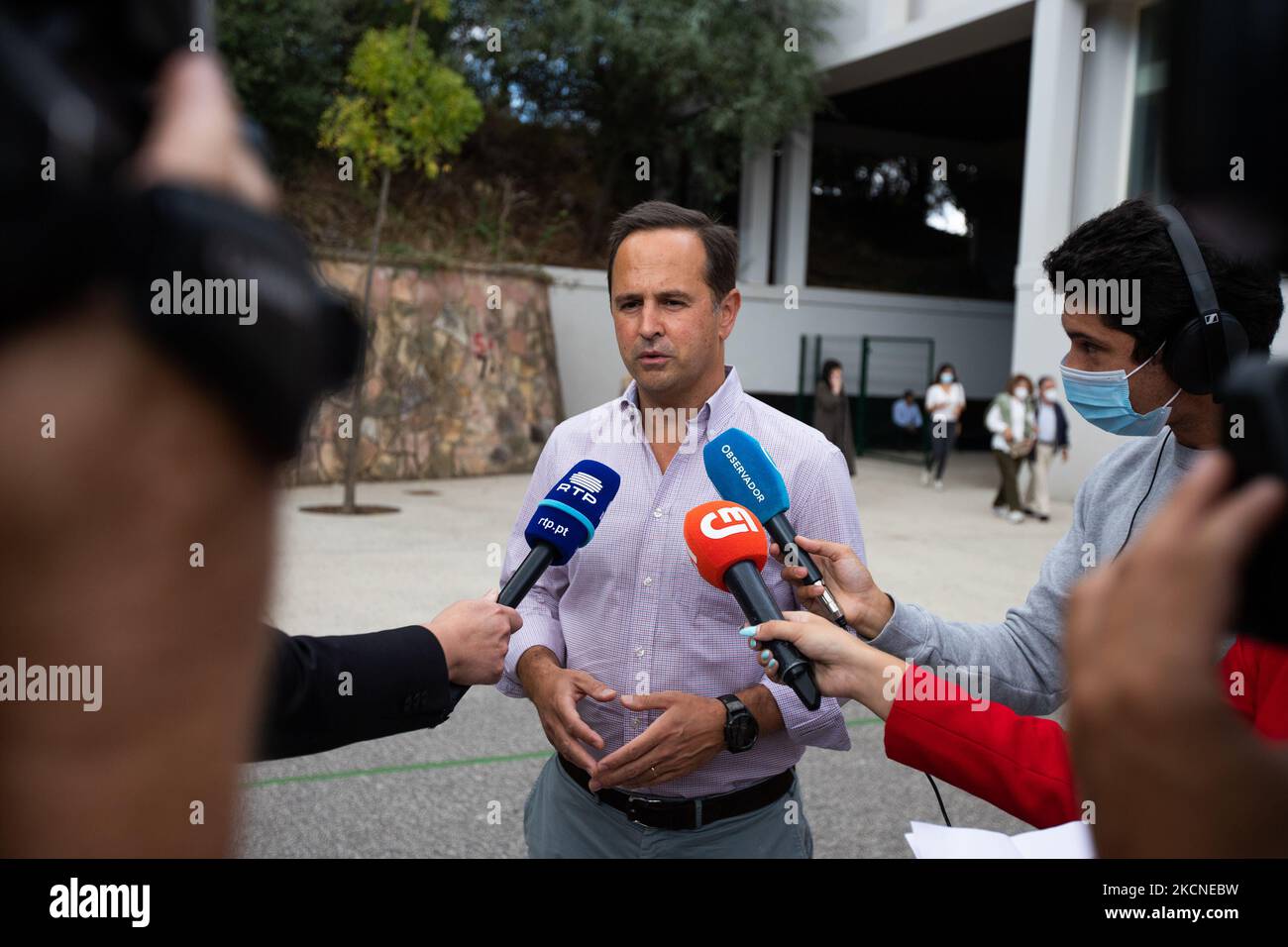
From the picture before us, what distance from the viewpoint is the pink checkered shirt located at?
7.47 ft

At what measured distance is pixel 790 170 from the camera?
20531mm

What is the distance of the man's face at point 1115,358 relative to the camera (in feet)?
6.29

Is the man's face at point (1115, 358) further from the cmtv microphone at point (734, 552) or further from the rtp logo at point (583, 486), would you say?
the rtp logo at point (583, 486)

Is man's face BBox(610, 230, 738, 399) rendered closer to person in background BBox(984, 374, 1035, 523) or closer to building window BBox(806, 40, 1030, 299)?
person in background BBox(984, 374, 1035, 523)

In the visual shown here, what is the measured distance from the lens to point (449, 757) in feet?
15.4

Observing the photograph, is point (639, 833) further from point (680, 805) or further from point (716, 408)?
point (716, 408)

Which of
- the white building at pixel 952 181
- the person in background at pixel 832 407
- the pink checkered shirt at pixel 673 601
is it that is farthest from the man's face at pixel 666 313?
the person in background at pixel 832 407

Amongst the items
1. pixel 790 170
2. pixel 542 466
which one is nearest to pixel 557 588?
pixel 542 466

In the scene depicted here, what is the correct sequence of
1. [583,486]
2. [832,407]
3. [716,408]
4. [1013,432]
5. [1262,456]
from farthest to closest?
1. [832,407]
2. [1013,432]
3. [716,408]
4. [583,486]
5. [1262,456]

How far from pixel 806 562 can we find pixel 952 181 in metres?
25.5

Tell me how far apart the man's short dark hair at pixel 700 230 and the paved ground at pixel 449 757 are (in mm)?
931

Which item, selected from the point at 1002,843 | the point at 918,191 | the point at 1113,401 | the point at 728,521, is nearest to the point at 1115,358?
the point at 1113,401
